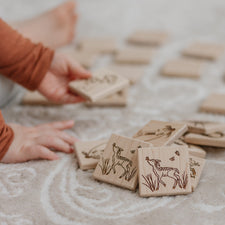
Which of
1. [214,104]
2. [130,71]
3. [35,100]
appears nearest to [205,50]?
[130,71]

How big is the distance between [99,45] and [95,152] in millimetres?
887

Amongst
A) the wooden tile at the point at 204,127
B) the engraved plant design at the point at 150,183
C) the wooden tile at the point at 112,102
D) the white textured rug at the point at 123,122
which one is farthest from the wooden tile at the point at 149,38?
the engraved plant design at the point at 150,183

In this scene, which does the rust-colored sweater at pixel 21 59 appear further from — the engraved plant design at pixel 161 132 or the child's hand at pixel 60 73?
the engraved plant design at pixel 161 132

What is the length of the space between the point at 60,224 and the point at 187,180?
25 centimetres

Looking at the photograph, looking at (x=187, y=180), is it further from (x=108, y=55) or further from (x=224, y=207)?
(x=108, y=55)

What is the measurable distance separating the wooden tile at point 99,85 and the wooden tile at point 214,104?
0.83 feet

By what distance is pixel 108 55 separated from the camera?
1.54 metres

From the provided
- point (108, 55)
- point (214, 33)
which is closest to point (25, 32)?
point (108, 55)

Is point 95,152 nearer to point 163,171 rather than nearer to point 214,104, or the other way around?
point 163,171

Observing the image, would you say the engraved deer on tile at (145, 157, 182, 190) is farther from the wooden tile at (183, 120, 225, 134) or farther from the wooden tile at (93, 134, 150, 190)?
the wooden tile at (183, 120, 225, 134)

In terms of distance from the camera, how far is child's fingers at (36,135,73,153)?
32.4 inches

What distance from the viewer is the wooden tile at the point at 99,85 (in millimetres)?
936

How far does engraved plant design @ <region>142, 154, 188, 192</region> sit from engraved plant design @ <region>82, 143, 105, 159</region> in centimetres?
14

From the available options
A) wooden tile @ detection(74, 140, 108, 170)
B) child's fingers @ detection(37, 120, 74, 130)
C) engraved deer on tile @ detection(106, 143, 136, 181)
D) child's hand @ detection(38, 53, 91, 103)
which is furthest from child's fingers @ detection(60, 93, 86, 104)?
engraved deer on tile @ detection(106, 143, 136, 181)
